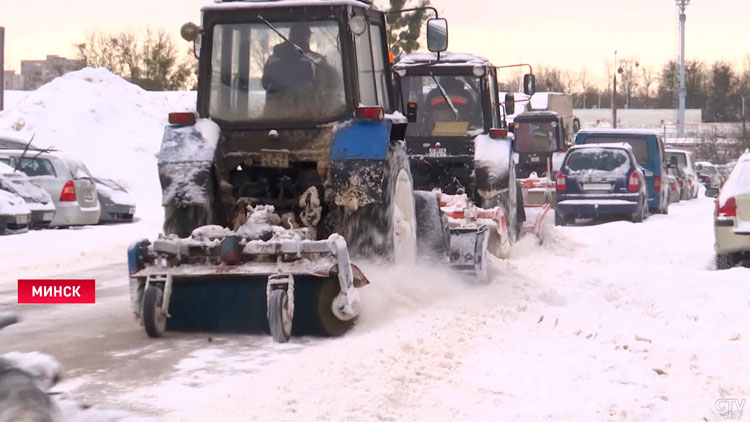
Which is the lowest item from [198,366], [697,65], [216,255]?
[198,366]

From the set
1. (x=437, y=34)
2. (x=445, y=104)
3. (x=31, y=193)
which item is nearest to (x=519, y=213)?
(x=445, y=104)

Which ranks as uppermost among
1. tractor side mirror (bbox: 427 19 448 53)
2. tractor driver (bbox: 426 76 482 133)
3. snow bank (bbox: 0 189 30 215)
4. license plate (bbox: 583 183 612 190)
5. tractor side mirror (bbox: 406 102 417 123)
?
tractor side mirror (bbox: 427 19 448 53)

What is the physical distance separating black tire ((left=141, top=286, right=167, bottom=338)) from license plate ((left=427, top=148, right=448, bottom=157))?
7354 mm

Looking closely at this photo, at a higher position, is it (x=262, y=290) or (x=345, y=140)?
(x=345, y=140)

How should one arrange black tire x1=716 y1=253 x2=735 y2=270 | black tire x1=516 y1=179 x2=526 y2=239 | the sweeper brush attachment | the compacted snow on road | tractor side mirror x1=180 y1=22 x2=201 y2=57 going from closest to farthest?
1. the compacted snow on road
2. the sweeper brush attachment
3. tractor side mirror x1=180 y1=22 x2=201 y2=57
4. black tire x1=716 y1=253 x2=735 y2=270
5. black tire x1=516 y1=179 x2=526 y2=239

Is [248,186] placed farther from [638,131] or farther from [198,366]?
[638,131]

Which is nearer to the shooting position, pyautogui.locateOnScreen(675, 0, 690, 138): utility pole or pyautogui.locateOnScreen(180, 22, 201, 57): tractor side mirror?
pyautogui.locateOnScreen(180, 22, 201, 57): tractor side mirror

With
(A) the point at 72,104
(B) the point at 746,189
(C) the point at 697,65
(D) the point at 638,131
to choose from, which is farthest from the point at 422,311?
(C) the point at 697,65

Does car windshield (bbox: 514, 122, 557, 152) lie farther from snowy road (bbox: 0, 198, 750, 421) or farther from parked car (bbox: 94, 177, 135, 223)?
snowy road (bbox: 0, 198, 750, 421)

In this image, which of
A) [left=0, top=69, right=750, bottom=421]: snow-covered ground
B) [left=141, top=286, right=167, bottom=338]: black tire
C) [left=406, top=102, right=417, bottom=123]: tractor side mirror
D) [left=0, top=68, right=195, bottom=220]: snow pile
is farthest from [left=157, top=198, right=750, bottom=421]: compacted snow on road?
[left=0, top=68, right=195, bottom=220]: snow pile

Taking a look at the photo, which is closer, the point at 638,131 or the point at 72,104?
the point at 638,131

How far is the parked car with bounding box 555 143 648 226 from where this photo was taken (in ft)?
73.8

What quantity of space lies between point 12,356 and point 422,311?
3.93m

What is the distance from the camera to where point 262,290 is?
8.42 meters
